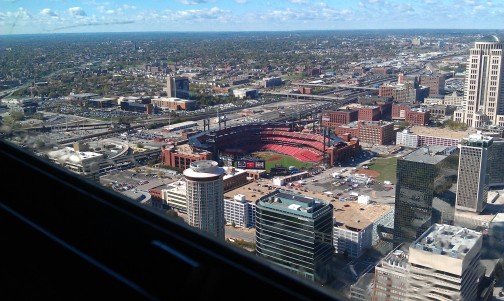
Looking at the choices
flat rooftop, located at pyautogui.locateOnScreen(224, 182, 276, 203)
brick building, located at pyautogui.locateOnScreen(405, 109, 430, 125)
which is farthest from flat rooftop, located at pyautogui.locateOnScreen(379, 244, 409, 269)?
brick building, located at pyautogui.locateOnScreen(405, 109, 430, 125)

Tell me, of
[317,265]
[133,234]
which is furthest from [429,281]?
[133,234]

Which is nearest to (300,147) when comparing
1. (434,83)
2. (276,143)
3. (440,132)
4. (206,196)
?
(276,143)

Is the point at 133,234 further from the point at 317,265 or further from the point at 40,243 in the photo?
the point at 317,265

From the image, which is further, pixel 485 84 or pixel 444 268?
pixel 485 84

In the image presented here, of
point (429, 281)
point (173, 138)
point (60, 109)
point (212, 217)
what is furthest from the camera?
→ point (60, 109)

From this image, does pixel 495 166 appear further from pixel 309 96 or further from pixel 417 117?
pixel 309 96

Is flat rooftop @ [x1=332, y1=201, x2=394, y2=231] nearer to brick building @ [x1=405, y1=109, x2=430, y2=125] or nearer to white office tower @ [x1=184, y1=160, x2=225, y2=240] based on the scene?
white office tower @ [x1=184, y1=160, x2=225, y2=240]
